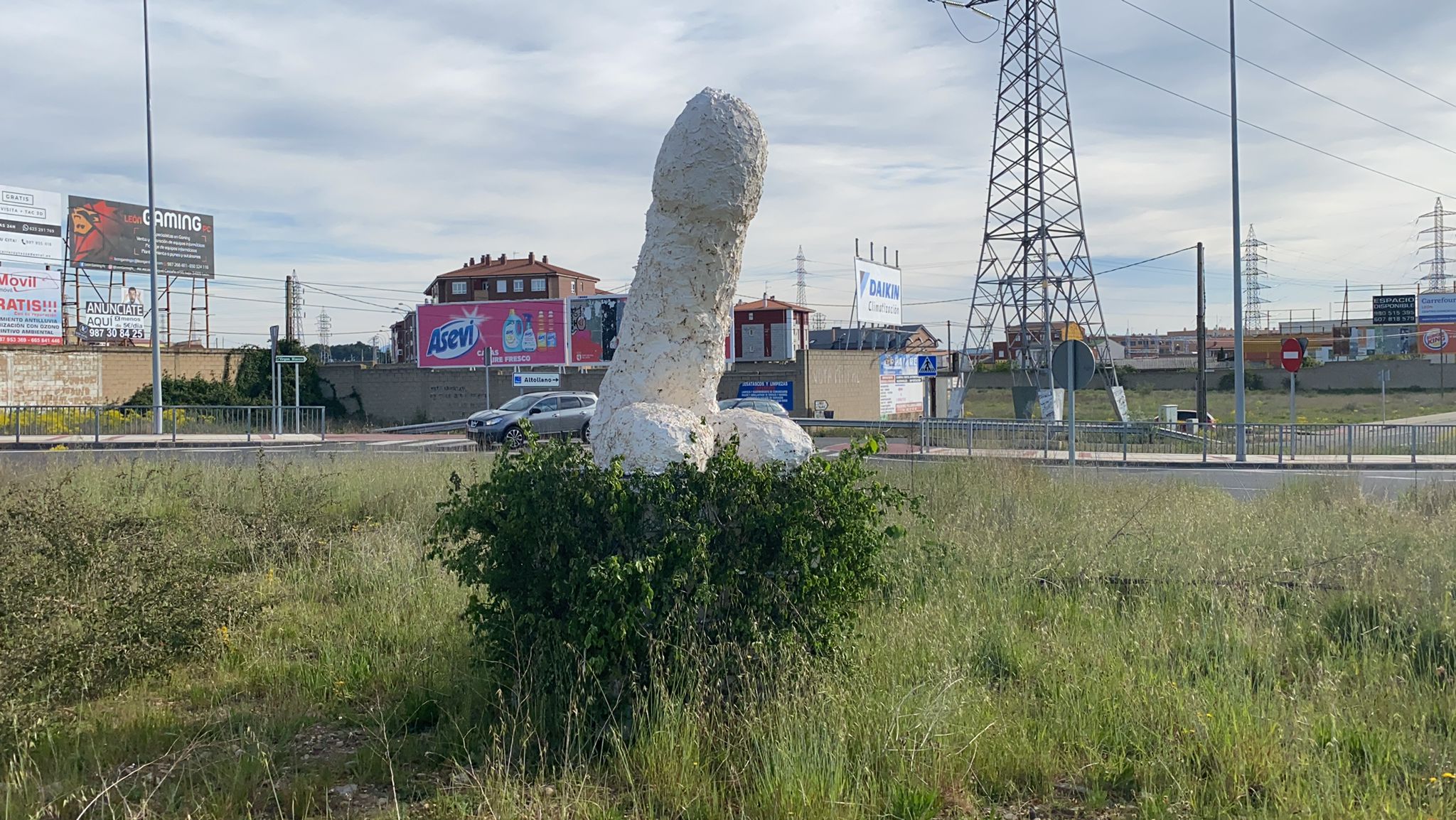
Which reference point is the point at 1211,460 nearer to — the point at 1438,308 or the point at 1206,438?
the point at 1206,438

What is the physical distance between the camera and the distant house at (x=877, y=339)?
163ft

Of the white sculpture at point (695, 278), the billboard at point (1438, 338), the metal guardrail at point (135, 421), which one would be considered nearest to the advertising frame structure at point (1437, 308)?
the billboard at point (1438, 338)

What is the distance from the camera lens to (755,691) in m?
4.45

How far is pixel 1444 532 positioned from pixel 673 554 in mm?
6420

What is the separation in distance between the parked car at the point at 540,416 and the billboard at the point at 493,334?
1513cm

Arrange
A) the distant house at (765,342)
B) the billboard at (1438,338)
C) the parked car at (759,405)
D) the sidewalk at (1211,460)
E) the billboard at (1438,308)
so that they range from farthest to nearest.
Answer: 1. the billboard at (1438,308)
2. the billboard at (1438,338)
3. the distant house at (765,342)
4. the parked car at (759,405)
5. the sidewalk at (1211,460)

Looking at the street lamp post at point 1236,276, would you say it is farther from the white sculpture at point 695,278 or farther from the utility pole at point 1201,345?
the white sculpture at point 695,278

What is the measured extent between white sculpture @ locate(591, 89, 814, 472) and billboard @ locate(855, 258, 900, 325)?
36270 mm

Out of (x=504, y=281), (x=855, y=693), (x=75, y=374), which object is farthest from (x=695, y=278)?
(x=504, y=281)

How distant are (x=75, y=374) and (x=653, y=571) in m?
42.6

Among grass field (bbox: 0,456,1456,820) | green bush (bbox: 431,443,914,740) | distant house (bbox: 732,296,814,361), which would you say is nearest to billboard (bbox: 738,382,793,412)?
distant house (bbox: 732,296,814,361)

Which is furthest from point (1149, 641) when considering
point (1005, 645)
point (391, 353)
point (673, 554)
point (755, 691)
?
point (391, 353)

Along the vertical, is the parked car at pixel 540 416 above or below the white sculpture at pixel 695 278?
below

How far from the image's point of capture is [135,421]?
29.6 metres
